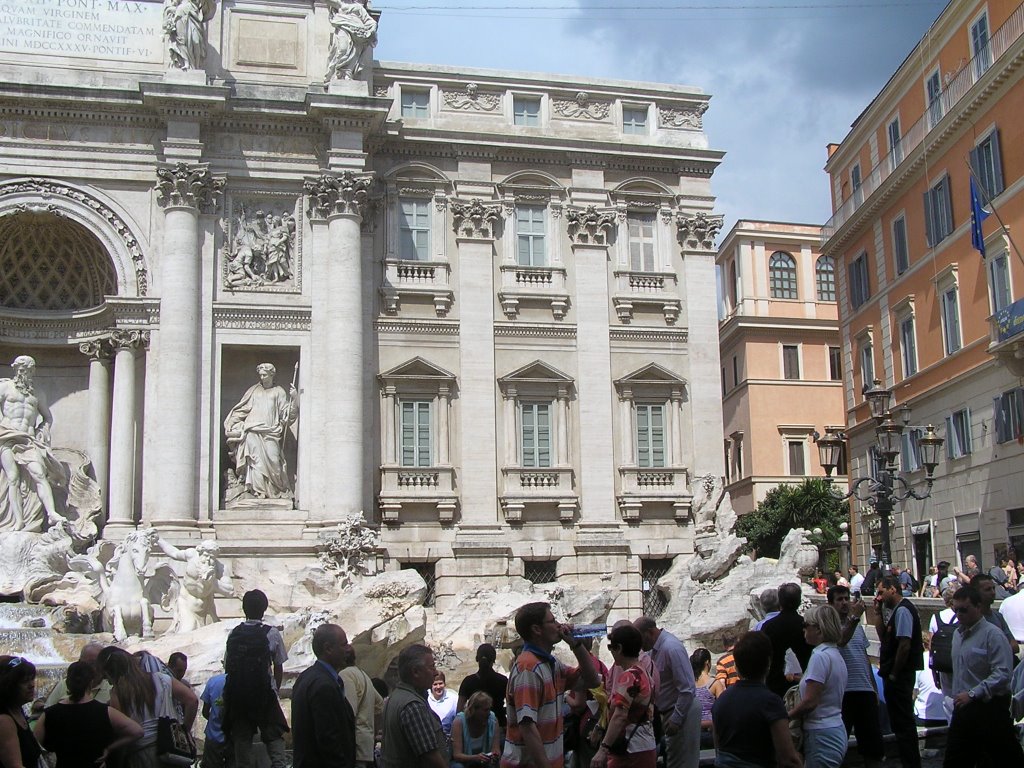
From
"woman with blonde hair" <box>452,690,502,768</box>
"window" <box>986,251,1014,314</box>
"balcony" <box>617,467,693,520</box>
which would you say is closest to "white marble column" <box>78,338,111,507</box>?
"balcony" <box>617,467,693,520</box>

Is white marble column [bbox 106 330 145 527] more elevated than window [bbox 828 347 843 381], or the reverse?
window [bbox 828 347 843 381]

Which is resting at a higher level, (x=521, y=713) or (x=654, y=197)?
(x=654, y=197)

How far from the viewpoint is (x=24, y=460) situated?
24.7m

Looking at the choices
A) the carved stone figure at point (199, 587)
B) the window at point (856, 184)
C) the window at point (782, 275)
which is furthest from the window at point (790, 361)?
the carved stone figure at point (199, 587)

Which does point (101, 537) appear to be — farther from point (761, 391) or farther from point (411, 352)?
point (761, 391)

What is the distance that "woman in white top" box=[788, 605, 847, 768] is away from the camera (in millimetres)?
8945

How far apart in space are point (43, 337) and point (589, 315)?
12.4 m

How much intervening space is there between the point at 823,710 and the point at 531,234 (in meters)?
21.3

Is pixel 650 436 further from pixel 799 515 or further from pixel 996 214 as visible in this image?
pixel 799 515

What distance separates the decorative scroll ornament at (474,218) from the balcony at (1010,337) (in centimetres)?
1186

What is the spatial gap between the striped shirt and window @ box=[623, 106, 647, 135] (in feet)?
78.9

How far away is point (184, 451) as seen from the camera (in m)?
25.3

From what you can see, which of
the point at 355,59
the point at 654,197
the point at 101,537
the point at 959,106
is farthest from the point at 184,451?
the point at 959,106

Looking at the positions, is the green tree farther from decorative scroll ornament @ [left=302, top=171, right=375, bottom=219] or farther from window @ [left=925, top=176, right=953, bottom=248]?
decorative scroll ornament @ [left=302, top=171, right=375, bottom=219]
